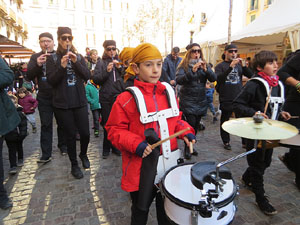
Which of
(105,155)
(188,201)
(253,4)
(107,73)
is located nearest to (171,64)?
(107,73)

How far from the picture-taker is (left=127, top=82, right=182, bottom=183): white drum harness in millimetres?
1732

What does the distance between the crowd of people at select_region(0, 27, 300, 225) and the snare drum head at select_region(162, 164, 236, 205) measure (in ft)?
0.44

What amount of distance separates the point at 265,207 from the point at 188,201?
1787mm

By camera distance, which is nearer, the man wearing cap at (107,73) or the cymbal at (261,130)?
the cymbal at (261,130)

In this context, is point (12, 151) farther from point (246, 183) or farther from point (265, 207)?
point (265, 207)

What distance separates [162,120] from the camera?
1.80m

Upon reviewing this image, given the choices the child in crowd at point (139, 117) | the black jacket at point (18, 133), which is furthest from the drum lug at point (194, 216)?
the black jacket at point (18, 133)

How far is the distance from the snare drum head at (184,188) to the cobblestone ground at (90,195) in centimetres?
120

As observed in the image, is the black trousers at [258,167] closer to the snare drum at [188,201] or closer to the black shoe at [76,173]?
the snare drum at [188,201]

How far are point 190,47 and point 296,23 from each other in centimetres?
409

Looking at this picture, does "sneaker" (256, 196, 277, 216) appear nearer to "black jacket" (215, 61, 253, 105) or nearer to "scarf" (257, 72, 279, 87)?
"scarf" (257, 72, 279, 87)

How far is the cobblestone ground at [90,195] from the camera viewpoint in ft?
8.61

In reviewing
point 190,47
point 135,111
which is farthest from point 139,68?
point 190,47

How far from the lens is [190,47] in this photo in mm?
4191
